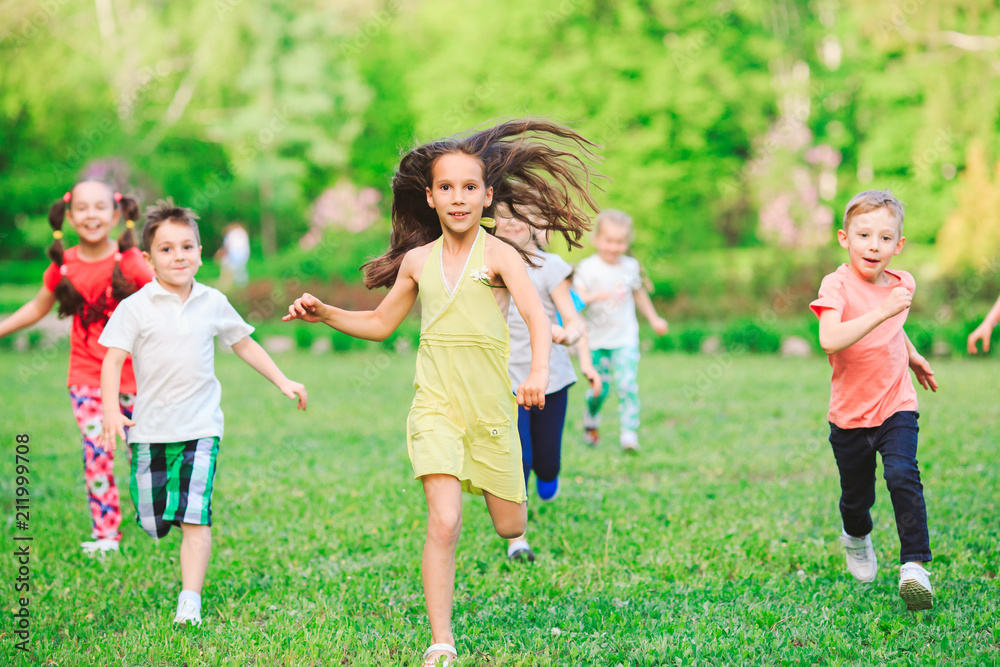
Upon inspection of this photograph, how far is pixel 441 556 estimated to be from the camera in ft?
11.0

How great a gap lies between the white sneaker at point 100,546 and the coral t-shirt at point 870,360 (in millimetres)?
3778

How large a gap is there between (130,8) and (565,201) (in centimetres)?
3287

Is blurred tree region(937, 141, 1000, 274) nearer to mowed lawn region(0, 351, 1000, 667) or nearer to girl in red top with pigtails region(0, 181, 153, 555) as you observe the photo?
mowed lawn region(0, 351, 1000, 667)

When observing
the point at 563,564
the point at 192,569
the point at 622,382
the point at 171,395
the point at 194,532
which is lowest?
the point at 563,564

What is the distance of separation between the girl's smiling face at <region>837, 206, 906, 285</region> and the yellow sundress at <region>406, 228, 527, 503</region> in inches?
62.9

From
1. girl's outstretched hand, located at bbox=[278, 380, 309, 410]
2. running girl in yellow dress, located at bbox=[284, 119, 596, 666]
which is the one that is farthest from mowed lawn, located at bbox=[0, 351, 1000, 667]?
girl's outstretched hand, located at bbox=[278, 380, 309, 410]

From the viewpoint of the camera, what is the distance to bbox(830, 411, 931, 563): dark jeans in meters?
3.72

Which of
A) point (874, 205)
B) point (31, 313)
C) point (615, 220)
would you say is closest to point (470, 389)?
point (874, 205)

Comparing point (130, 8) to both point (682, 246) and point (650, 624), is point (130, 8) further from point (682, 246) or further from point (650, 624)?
point (650, 624)

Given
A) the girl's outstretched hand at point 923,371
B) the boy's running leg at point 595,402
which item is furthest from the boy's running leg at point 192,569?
the boy's running leg at point 595,402

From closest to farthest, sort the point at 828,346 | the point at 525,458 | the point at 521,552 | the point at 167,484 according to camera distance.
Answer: the point at 828,346, the point at 167,484, the point at 521,552, the point at 525,458

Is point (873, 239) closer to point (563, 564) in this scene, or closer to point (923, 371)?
point (923, 371)

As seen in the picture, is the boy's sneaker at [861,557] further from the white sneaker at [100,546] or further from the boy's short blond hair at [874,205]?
the white sneaker at [100,546]

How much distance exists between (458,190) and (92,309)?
8.50ft
